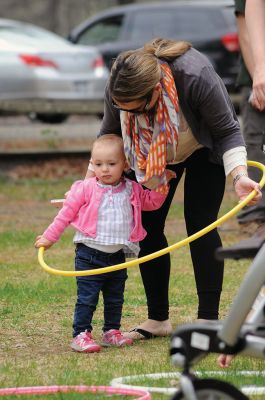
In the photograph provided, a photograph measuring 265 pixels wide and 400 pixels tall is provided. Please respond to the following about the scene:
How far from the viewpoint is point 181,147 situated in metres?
5.82

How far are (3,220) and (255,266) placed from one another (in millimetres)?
7856

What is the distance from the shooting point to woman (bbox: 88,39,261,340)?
17.8 feet

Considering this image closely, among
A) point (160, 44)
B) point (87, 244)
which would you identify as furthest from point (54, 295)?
point (160, 44)

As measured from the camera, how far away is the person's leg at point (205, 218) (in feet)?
19.7

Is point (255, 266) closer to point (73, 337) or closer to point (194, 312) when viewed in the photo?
point (73, 337)

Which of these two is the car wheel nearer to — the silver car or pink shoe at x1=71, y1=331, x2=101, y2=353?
the silver car

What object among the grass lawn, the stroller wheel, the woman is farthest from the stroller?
the woman

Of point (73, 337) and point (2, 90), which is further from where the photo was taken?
point (2, 90)

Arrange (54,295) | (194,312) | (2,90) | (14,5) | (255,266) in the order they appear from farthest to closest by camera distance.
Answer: (14,5)
(2,90)
(54,295)
(194,312)
(255,266)

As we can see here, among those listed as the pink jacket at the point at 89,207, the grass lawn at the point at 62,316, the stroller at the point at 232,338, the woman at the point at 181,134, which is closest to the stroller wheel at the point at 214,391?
the stroller at the point at 232,338

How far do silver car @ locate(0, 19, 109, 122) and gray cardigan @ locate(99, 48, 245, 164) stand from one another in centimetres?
902

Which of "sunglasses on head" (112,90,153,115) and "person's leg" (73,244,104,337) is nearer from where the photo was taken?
"sunglasses on head" (112,90,153,115)

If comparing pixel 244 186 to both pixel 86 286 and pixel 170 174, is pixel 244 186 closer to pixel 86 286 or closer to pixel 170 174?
pixel 170 174

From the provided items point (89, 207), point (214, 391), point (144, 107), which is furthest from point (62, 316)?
point (214, 391)
